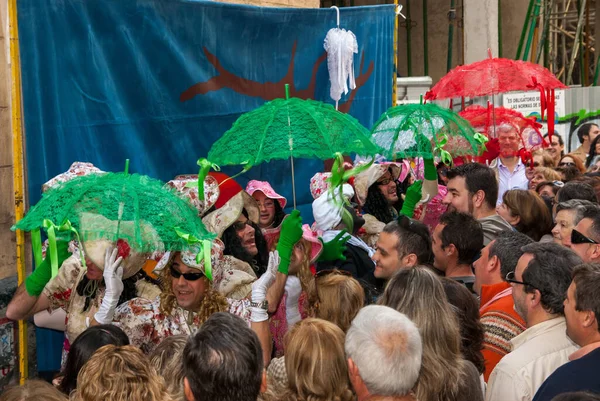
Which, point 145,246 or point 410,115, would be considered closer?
point 145,246

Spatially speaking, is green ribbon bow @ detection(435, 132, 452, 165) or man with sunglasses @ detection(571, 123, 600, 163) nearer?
green ribbon bow @ detection(435, 132, 452, 165)

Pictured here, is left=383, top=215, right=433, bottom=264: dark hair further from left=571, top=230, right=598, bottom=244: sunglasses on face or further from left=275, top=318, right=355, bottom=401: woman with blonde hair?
left=275, top=318, right=355, bottom=401: woman with blonde hair

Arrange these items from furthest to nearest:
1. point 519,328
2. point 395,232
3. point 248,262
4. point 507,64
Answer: point 507,64 → point 248,262 → point 395,232 → point 519,328

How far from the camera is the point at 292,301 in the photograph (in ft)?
16.1

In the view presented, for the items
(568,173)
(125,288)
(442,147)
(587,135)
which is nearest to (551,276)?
(125,288)

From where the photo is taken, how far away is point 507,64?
8.32m

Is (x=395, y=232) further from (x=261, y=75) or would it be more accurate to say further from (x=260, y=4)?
(x=260, y=4)

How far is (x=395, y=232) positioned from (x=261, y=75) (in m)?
2.36

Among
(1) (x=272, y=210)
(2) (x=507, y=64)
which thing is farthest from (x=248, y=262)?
(2) (x=507, y=64)

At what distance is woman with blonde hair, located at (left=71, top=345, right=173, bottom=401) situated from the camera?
9.57 ft

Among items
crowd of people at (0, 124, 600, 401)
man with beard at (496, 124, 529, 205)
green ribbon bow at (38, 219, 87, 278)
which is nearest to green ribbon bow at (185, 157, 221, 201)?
crowd of people at (0, 124, 600, 401)

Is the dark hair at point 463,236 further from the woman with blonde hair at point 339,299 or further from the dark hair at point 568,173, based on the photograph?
the dark hair at point 568,173

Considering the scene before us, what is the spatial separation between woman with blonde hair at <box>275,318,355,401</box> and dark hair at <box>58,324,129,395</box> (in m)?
0.79

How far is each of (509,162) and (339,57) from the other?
7.53 ft
